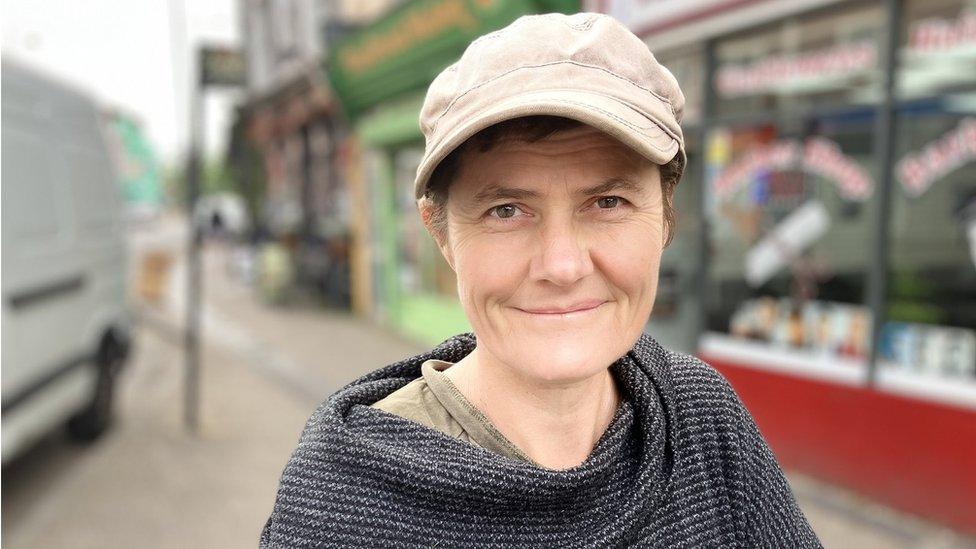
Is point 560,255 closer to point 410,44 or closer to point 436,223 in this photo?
point 436,223

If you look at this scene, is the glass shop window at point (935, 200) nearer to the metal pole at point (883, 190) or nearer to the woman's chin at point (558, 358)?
the metal pole at point (883, 190)

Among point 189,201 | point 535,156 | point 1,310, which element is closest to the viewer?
point 535,156

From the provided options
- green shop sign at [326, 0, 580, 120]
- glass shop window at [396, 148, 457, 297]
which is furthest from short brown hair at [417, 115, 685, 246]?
glass shop window at [396, 148, 457, 297]

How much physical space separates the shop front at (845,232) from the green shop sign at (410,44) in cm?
135

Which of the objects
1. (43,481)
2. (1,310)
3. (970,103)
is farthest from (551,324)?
(43,481)

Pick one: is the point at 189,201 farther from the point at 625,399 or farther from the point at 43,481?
the point at 625,399

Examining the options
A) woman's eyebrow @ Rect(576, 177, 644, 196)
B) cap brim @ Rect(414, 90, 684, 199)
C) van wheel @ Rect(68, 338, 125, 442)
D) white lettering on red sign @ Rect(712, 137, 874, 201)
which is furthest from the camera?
van wheel @ Rect(68, 338, 125, 442)

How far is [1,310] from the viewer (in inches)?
157

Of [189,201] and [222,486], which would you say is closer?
[222,486]

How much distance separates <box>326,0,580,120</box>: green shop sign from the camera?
6438 mm

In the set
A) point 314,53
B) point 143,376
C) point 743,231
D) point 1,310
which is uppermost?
point 314,53

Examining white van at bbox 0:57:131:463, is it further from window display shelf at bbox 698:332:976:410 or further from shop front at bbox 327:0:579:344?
window display shelf at bbox 698:332:976:410

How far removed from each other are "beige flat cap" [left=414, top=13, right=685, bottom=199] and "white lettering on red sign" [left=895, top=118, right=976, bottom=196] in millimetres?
3430

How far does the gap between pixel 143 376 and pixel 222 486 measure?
372cm
